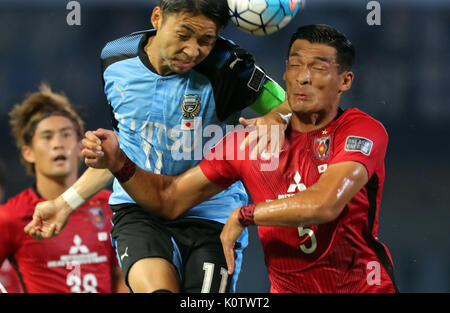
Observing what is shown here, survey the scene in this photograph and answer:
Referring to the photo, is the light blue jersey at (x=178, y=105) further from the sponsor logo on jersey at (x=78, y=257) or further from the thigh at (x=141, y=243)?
the sponsor logo on jersey at (x=78, y=257)

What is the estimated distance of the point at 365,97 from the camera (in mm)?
6234

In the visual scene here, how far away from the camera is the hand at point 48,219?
11.3 feet

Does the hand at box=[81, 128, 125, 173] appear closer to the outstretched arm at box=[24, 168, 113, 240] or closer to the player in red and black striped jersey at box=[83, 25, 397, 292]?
the player in red and black striped jersey at box=[83, 25, 397, 292]

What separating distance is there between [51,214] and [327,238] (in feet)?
4.89

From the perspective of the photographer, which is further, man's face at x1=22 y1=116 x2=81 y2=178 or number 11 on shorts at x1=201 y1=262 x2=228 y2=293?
man's face at x1=22 y1=116 x2=81 y2=178

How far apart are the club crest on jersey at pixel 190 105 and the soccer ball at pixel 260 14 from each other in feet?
1.51

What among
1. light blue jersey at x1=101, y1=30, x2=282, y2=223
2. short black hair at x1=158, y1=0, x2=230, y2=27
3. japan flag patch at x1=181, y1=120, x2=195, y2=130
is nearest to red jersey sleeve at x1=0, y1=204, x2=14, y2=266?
A: light blue jersey at x1=101, y1=30, x2=282, y2=223

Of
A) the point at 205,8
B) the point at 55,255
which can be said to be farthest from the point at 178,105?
the point at 55,255

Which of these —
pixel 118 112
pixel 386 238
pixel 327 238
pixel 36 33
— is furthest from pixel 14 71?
pixel 327 238

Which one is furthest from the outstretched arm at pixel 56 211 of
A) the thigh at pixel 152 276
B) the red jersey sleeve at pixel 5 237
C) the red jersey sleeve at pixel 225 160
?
the red jersey sleeve at pixel 5 237

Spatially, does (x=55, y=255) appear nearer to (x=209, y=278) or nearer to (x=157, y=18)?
(x=209, y=278)

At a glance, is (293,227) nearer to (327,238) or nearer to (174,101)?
(327,238)

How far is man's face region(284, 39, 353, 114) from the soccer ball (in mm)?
201

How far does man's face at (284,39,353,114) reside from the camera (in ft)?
10.5
